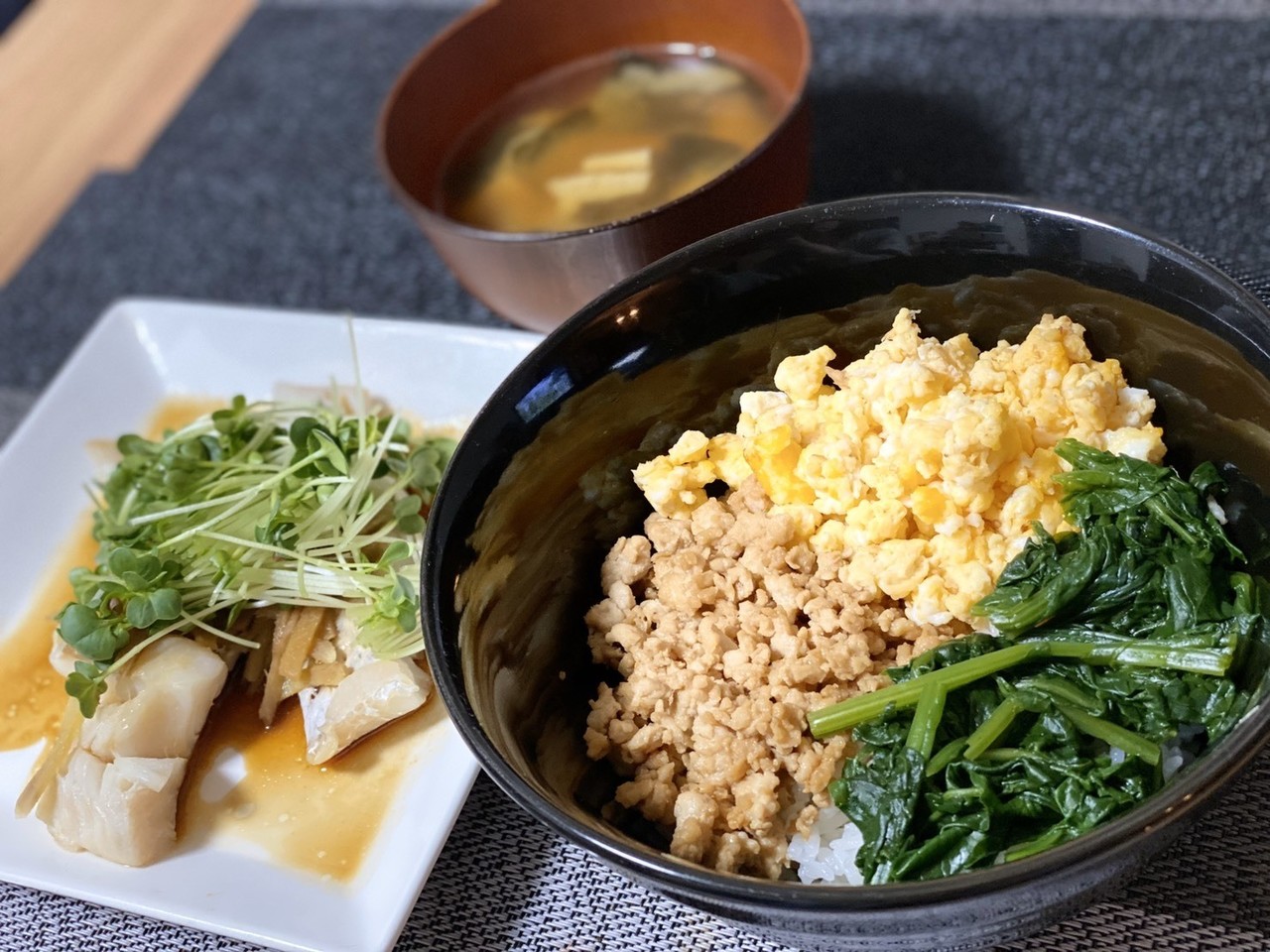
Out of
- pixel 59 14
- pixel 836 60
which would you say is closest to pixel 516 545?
pixel 836 60

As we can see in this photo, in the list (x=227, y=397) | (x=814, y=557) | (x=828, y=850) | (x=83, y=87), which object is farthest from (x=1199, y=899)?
(x=83, y=87)

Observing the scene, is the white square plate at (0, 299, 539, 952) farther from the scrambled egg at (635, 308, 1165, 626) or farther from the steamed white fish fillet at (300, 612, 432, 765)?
the scrambled egg at (635, 308, 1165, 626)

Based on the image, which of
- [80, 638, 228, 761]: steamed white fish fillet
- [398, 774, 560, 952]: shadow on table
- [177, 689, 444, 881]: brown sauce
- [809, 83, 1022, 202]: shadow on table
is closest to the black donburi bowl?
[398, 774, 560, 952]: shadow on table

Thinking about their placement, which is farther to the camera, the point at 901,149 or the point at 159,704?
the point at 901,149

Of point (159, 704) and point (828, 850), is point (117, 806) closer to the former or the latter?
point (159, 704)

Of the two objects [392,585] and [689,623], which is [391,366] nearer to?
[392,585]
